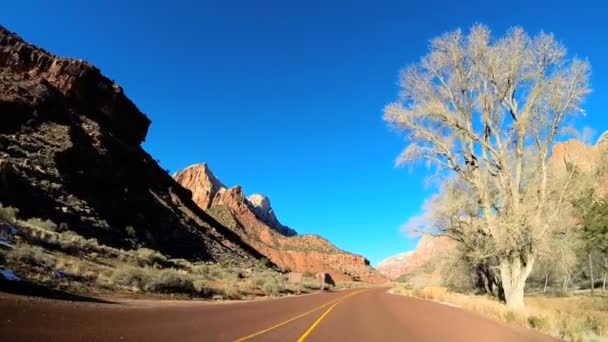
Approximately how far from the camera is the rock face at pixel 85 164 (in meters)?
32.7

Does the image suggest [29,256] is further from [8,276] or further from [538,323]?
[538,323]

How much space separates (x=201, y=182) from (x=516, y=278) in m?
103

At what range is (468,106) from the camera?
20.1 m

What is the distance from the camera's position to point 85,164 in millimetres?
41562

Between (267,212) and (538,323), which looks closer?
(538,323)

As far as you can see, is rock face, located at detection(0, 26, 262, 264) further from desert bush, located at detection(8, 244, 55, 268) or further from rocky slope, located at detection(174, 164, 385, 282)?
rocky slope, located at detection(174, 164, 385, 282)

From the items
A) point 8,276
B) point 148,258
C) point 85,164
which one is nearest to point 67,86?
point 85,164

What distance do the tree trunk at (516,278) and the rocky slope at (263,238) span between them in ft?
263

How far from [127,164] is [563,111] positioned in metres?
45.7

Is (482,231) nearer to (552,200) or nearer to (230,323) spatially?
(552,200)

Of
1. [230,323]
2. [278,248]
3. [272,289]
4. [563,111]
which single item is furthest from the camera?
[278,248]

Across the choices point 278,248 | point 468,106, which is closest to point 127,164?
point 468,106

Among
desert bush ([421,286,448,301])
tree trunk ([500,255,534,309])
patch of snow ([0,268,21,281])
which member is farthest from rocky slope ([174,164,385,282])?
patch of snow ([0,268,21,281])

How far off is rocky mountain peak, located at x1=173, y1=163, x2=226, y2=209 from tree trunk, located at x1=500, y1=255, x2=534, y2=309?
9320 centimetres
